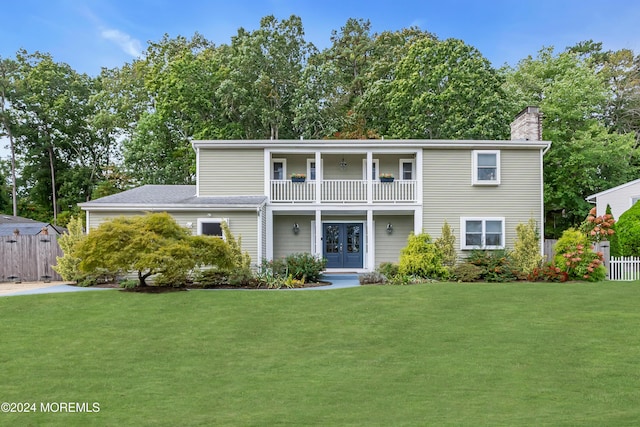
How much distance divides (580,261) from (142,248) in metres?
13.7

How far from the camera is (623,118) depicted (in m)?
35.4

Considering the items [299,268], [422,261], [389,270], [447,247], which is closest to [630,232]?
[447,247]

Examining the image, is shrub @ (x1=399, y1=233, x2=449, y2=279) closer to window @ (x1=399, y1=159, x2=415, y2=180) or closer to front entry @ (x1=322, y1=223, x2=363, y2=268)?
front entry @ (x1=322, y1=223, x2=363, y2=268)

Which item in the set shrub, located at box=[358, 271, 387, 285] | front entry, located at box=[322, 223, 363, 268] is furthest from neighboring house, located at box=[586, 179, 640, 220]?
shrub, located at box=[358, 271, 387, 285]

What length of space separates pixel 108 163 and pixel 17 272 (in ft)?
84.0

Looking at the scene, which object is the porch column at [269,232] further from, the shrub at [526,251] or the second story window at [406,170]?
the shrub at [526,251]

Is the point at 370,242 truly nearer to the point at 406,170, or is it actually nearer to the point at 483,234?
the point at 406,170

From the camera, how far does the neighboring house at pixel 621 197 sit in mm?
24078

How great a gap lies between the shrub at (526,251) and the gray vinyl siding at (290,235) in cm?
838

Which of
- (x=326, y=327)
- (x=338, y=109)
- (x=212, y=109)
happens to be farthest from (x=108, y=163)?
(x=326, y=327)

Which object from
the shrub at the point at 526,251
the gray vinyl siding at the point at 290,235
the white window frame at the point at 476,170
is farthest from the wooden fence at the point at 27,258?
the shrub at the point at 526,251

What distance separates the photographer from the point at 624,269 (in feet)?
55.3

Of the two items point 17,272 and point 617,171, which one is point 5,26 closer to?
point 17,272

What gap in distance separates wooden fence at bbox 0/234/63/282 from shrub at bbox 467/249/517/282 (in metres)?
15.3
